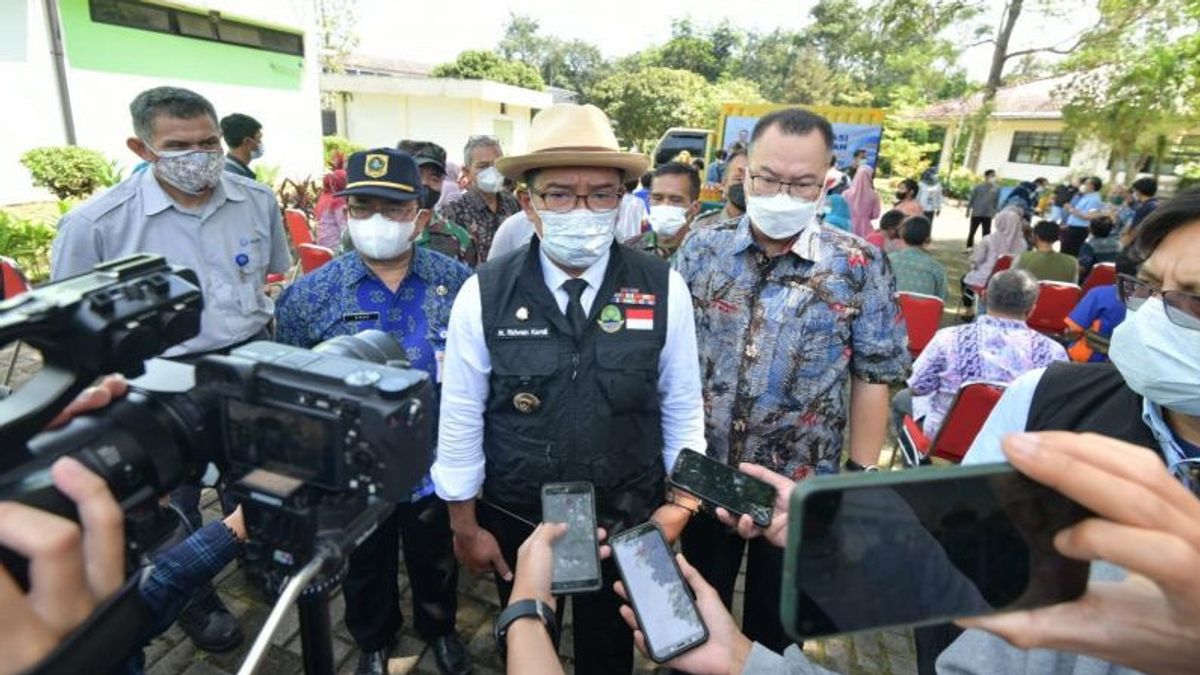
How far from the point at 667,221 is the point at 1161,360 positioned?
10.1 feet

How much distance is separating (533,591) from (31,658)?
845 mm

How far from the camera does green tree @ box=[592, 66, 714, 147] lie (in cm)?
3045

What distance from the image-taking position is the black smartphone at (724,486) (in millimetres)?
1770

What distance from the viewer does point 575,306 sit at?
193cm

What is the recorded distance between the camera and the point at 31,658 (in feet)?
2.46

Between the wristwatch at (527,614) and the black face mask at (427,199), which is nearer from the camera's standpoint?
the wristwatch at (527,614)

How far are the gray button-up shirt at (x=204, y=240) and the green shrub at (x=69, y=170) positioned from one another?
9048mm

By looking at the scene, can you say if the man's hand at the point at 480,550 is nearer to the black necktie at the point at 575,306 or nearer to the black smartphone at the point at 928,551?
the black necktie at the point at 575,306

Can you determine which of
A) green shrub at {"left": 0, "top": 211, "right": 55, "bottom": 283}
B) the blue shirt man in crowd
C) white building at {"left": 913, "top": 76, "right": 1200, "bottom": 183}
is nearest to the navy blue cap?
the blue shirt man in crowd

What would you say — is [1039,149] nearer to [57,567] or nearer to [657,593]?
[657,593]

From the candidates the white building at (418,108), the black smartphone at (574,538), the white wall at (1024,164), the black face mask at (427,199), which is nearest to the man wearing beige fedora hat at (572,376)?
the black smartphone at (574,538)

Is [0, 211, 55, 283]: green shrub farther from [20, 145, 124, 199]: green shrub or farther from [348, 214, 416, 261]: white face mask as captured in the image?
[348, 214, 416, 261]: white face mask

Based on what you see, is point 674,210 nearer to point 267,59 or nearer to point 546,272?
point 546,272

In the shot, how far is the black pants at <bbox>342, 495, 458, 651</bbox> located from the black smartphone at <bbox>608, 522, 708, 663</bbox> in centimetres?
108
